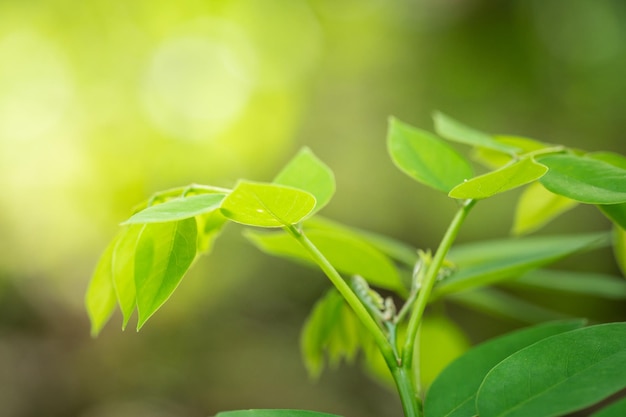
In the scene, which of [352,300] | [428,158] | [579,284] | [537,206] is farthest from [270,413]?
[579,284]

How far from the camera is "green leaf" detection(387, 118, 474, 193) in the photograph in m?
0.33

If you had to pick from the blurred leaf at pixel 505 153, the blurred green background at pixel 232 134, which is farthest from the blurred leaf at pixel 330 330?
the blurred green background at pixel 232 134

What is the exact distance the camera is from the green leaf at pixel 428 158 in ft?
1.07

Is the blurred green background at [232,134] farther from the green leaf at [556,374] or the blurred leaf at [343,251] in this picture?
the green leaf at [556,374]

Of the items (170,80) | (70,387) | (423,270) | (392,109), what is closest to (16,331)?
(70,387)

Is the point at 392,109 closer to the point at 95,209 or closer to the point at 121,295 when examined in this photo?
the point at 95,209

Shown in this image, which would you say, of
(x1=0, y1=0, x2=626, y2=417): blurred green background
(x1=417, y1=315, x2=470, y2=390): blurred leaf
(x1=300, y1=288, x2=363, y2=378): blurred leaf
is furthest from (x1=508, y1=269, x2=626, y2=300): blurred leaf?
(x1=0, y1=0, x2=626, y2=417): blurred green background

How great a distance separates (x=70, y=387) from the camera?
2.37m

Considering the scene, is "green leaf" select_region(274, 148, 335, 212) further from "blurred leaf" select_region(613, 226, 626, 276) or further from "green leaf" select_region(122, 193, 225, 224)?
"blurred leaf" select_region(613, 226, 626, 276)

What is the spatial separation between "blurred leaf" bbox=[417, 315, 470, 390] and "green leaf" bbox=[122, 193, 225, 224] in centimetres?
37

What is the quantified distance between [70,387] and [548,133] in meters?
2.37

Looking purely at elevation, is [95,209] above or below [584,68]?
above

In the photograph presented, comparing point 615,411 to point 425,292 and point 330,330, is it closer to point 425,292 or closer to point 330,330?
point 425,292

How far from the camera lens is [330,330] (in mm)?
418
